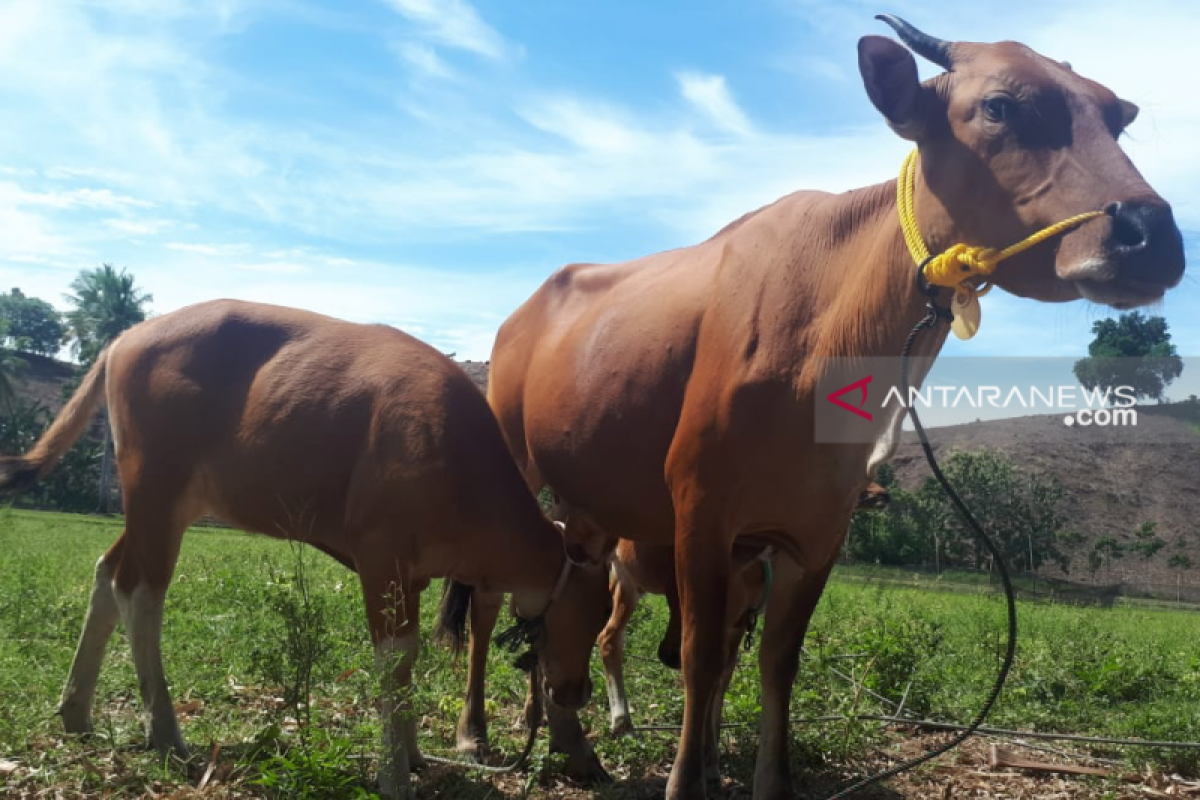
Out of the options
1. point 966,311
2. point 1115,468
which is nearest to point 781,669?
point 966,311

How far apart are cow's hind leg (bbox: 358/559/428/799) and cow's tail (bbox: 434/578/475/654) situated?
103 centimetres

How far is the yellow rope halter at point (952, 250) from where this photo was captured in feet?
9.08

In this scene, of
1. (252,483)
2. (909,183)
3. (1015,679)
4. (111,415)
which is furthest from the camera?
(1015,679)

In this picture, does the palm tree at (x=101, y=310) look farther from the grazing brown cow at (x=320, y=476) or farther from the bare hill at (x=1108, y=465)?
the grazing brown cow at (x=320, y=476)

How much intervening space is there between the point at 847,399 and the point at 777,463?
1.16ft

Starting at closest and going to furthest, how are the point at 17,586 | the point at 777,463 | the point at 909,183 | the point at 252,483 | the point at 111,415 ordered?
the point at 909,183, the point at 777,463, the point at 252,483, the point at 111,415, the point at 17,586

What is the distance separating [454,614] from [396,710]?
5.04 ft

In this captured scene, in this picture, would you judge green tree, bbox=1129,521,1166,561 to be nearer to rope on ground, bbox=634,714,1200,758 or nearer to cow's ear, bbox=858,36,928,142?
rope on ground, bbox=634,714,1200,758

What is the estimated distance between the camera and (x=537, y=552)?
4672 millimetres

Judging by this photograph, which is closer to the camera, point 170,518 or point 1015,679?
point 170,518

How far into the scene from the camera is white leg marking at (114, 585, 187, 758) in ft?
14.5

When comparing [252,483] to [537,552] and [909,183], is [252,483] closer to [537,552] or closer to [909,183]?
[537,552]

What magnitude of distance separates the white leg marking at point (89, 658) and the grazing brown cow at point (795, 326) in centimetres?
234

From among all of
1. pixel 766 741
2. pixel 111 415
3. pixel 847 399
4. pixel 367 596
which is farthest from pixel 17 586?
pixel 847 399
